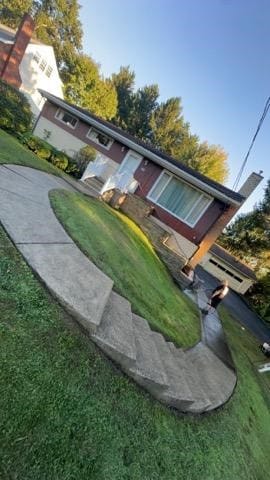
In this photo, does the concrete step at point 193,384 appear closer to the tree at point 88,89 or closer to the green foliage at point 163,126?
the tree at point 88,89

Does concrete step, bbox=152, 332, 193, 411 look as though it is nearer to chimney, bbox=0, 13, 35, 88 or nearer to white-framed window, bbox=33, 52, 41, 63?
chimney, bbox=0, 13, 35, 88

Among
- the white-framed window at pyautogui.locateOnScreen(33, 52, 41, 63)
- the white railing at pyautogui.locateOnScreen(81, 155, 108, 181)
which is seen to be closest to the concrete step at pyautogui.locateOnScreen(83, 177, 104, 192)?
the white railing at pyautogui.locateOnScreen(81, 155, 108, 181)

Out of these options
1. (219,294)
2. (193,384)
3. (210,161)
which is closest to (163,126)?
(210,161)

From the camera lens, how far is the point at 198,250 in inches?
565

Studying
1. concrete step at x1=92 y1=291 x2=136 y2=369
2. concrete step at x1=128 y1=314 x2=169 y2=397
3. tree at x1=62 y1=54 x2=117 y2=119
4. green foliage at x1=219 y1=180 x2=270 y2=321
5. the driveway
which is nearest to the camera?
concrete step at x1=92 y1=291 x2=136 y2=369

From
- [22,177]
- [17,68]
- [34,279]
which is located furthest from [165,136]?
[34,279]

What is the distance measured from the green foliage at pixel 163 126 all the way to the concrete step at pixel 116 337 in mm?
43549

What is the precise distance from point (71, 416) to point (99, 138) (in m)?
17.1

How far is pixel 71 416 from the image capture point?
247 cm

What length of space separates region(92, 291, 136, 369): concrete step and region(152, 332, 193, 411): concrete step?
0.82m

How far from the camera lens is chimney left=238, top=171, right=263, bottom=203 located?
16266 mm

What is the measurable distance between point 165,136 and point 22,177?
43.4 m

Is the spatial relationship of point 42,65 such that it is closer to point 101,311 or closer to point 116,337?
point 101,311

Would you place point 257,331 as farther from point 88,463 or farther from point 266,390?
point 88,463
